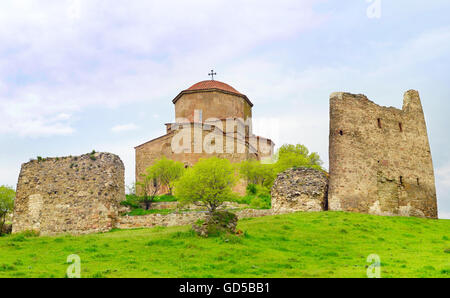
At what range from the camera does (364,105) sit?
80.2 ft

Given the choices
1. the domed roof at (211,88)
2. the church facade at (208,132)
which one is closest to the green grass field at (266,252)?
the church facade at (208,132)

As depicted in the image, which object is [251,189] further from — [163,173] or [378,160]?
[378,160]

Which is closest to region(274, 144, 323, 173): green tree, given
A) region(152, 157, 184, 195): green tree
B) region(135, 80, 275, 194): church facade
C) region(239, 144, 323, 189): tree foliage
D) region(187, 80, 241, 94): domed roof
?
region(239, 144, 323, 189): tree foliage

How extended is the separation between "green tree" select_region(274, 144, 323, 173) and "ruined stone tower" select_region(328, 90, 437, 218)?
15.1 feet

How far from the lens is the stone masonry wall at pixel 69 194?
2267cm

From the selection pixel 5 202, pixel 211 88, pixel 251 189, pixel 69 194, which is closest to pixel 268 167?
pixel 251 189

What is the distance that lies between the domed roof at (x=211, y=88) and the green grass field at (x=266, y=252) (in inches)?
817

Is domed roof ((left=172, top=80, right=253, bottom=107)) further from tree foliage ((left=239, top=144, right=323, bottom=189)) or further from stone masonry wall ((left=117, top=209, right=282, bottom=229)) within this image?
stone masonry wall ((left=117, top=209, right=282, bottom=229))

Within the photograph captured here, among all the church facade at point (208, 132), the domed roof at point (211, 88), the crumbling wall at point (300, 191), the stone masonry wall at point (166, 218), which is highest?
the domed roof at point (211, 88)

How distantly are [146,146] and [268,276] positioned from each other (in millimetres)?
27413

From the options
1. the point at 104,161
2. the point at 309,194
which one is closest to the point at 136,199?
the point at 104,161

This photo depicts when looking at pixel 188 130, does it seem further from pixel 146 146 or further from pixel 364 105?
pixel 364 105

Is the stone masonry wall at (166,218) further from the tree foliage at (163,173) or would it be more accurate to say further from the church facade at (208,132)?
the church facade at (208,132)

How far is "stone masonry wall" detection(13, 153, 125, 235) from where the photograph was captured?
22672 mm
